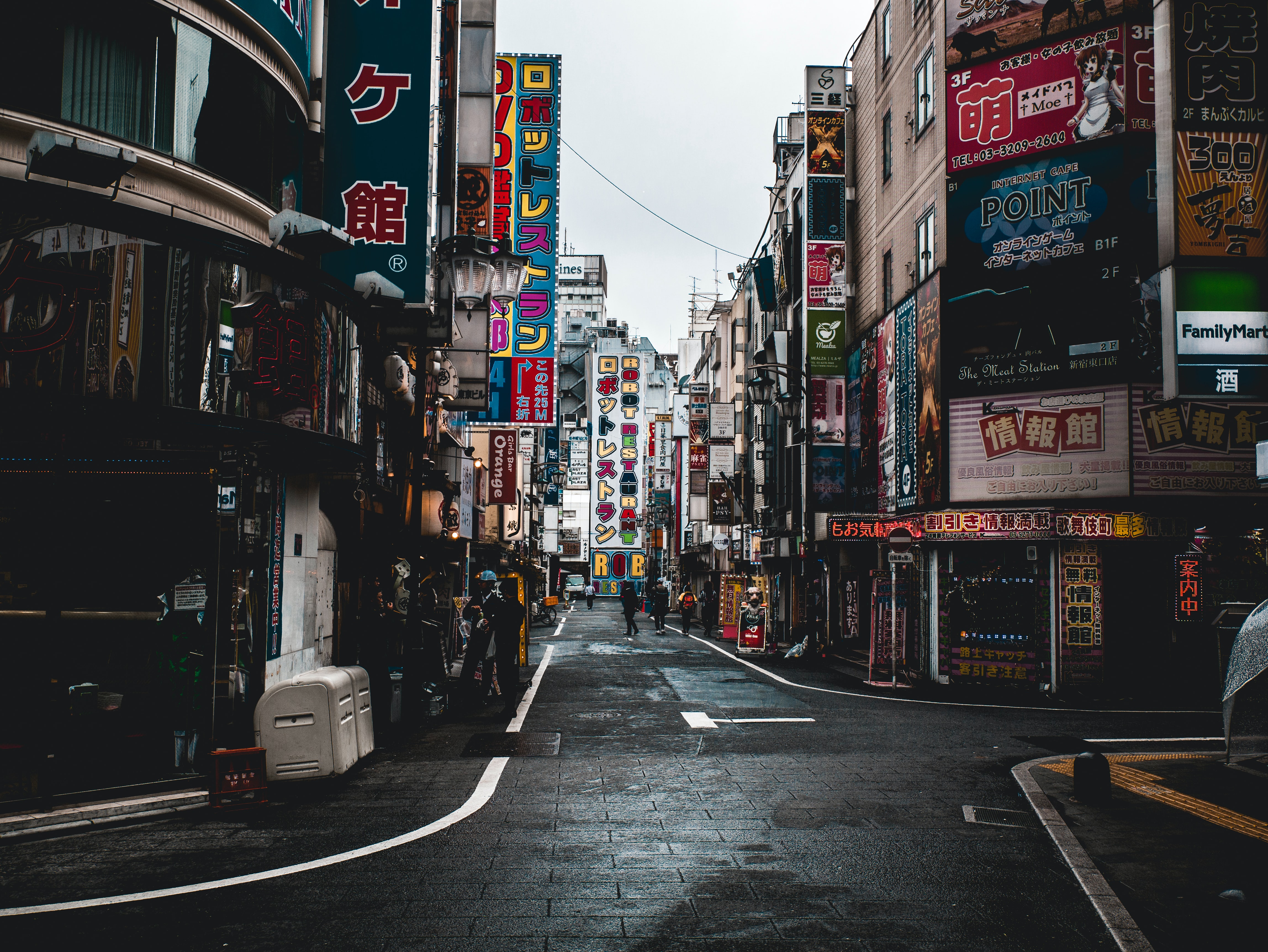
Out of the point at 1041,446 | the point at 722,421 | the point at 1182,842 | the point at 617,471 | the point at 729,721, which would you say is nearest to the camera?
the point at 1182,842

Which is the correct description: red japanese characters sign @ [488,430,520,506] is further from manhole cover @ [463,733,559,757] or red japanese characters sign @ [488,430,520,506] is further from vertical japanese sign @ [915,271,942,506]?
manhole cover @ [463,733,559,757]

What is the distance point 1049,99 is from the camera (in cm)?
2161

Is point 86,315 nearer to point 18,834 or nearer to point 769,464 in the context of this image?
point 18,834

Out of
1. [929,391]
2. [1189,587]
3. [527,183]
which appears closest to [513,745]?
[929,391]

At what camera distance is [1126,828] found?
8.55 metres

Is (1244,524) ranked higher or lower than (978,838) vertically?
higher

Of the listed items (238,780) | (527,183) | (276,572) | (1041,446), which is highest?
(527,183)

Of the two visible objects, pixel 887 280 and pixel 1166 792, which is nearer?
pixel 1166 792

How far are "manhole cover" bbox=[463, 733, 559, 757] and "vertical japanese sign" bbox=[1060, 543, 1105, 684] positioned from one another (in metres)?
11.5

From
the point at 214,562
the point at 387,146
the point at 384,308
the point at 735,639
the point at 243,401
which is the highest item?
the point at 387,146

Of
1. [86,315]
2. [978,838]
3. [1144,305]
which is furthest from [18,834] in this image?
[1144,305]

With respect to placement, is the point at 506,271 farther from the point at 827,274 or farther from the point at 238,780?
the point at 827,274

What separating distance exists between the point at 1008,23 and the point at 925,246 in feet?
16.5

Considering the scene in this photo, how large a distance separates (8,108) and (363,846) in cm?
754
